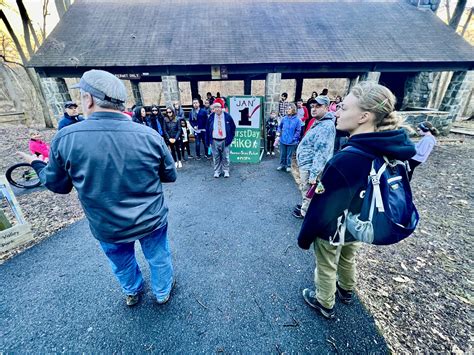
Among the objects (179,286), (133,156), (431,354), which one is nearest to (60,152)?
(133,156)

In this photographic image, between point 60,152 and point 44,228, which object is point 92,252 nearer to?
point 44,228

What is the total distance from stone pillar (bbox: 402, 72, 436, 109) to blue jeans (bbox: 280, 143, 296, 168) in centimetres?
1058

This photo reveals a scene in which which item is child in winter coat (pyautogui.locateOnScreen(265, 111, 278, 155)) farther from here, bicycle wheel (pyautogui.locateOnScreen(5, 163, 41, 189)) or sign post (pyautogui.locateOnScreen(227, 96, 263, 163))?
bicycle wheel (pyautogui.locateOnScreen(5, 163, 41, 189))

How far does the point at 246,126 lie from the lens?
6445mm

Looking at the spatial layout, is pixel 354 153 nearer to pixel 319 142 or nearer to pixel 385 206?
pixel 385 206

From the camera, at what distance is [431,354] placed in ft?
6.22

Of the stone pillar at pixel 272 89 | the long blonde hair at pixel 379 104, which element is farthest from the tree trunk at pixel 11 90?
the long blonde hair at pixel 379 104

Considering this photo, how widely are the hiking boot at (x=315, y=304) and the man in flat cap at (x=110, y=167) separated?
185 centimetres

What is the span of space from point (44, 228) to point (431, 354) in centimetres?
578

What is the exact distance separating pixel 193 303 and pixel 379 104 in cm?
266

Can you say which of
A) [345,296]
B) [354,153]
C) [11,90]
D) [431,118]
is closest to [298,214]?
[345,296]

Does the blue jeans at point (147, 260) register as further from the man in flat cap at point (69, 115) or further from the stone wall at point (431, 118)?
the stone wall at point (431, 118)

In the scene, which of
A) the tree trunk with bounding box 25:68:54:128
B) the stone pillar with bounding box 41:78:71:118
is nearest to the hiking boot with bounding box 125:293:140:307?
the stone pillar with bounding box 41:78:71:118

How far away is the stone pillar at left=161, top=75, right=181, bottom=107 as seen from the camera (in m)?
9.10
